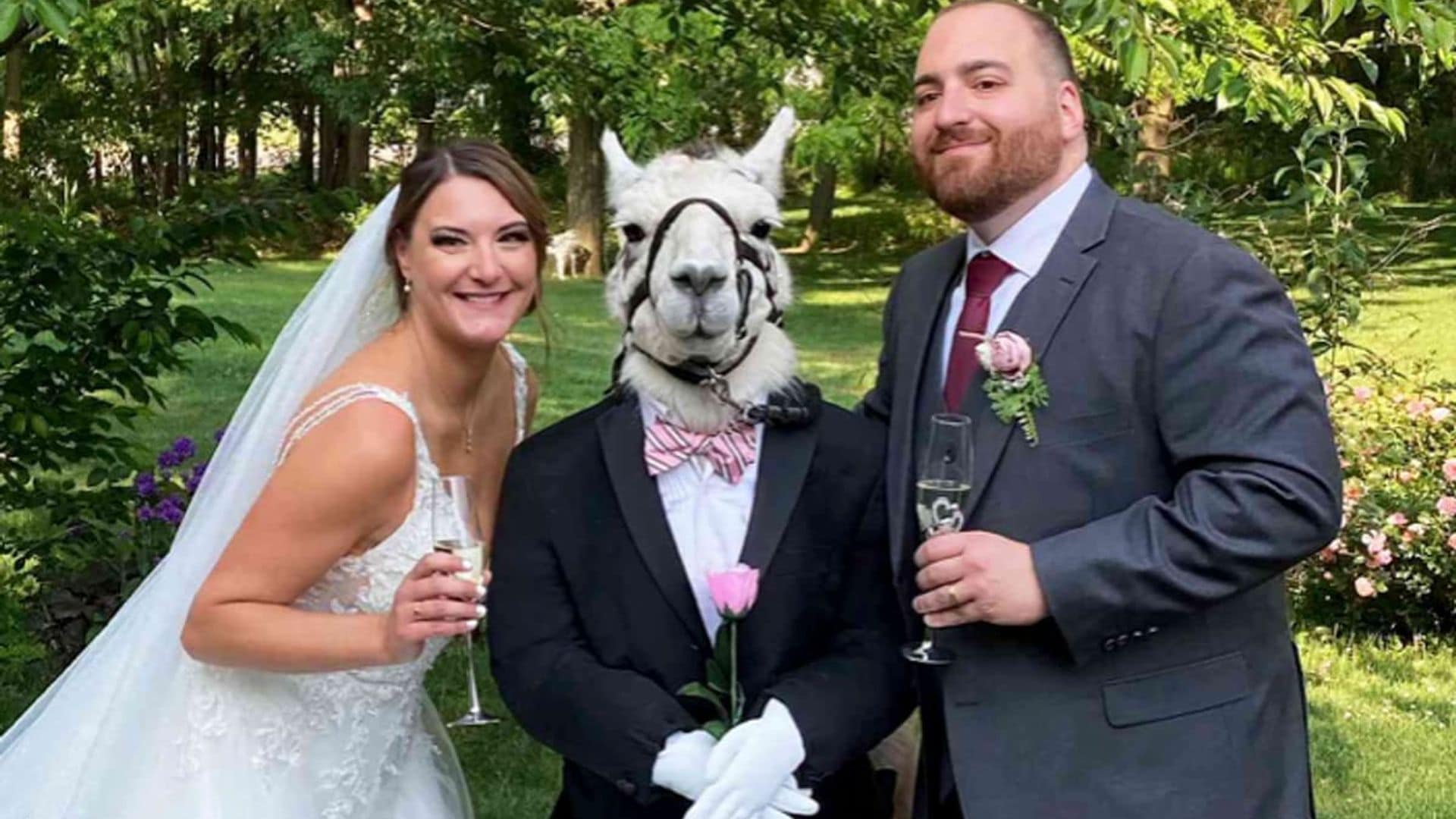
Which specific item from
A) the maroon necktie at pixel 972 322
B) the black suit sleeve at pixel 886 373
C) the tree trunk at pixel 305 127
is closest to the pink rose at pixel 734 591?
the maroon necktie at pixel 972 322

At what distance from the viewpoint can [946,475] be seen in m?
2.38

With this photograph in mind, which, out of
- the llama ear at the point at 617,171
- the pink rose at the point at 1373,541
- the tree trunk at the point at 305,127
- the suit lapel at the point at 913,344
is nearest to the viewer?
the suit lapel at the point at 913,344

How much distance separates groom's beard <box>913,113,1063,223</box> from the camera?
98.7 inches

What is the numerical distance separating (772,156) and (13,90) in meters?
8.82

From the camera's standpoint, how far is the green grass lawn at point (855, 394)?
5395 mm

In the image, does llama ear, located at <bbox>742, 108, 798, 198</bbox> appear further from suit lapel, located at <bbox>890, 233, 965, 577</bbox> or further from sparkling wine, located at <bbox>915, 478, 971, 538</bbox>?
sparkling wine, located at <bbox>915, 478, 971, 538</bbox>

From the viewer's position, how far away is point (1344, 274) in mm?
6652

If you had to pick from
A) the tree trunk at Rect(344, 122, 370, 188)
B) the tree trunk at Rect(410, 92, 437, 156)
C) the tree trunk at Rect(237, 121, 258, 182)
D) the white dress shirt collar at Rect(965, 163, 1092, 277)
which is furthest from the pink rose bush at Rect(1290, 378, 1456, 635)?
the tree trunk at Rect(237, 121, 258, 182)

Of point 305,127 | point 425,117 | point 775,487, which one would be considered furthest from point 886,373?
point 305,127

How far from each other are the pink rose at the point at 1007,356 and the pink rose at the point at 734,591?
50cm

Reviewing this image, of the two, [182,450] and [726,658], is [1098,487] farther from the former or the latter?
[182,450]

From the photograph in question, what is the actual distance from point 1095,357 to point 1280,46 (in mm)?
2241

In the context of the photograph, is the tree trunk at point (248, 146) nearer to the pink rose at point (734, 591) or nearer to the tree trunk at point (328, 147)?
the tree trunk at point (328, 147)

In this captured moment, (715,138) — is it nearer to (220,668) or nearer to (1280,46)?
(220,668)
